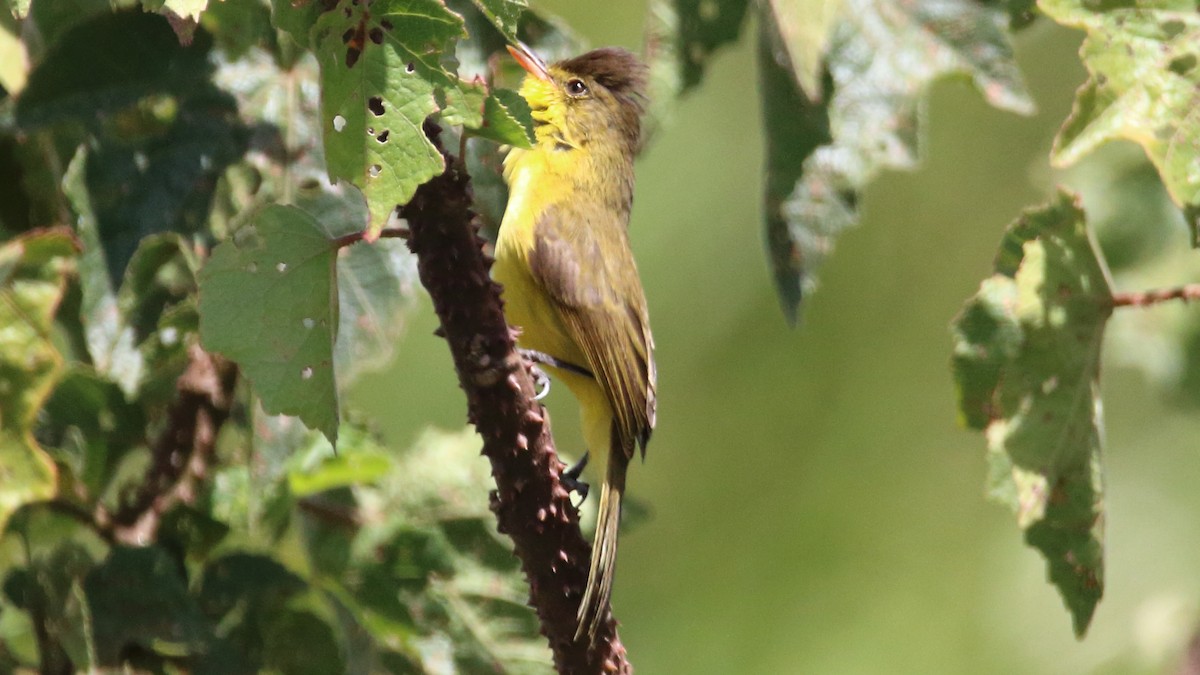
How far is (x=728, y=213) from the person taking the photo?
19.5 ft

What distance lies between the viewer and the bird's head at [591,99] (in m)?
3.44

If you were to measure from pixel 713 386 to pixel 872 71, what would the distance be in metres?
3.38

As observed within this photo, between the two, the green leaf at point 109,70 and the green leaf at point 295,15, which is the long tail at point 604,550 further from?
the green leaf at point 109,70

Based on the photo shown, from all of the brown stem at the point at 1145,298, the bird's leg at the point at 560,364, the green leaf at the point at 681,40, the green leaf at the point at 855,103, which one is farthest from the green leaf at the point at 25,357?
the brown stem at the point at 1145,298

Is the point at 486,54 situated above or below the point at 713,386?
above

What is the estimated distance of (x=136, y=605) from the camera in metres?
2.46

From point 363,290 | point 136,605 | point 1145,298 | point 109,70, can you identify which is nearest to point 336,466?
point 363,290

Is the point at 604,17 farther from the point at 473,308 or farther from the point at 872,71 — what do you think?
the point at 473,308

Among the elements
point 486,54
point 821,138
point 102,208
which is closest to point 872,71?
point 821,138

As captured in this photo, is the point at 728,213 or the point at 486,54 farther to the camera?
the point at 728,213

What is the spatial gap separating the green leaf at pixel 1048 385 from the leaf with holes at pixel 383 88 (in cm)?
108

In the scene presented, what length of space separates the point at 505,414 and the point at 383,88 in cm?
44

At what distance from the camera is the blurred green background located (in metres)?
5.62

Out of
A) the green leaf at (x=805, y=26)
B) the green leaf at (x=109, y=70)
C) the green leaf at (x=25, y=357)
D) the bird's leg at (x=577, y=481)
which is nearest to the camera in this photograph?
the green leaf at (x=805, y=26)
